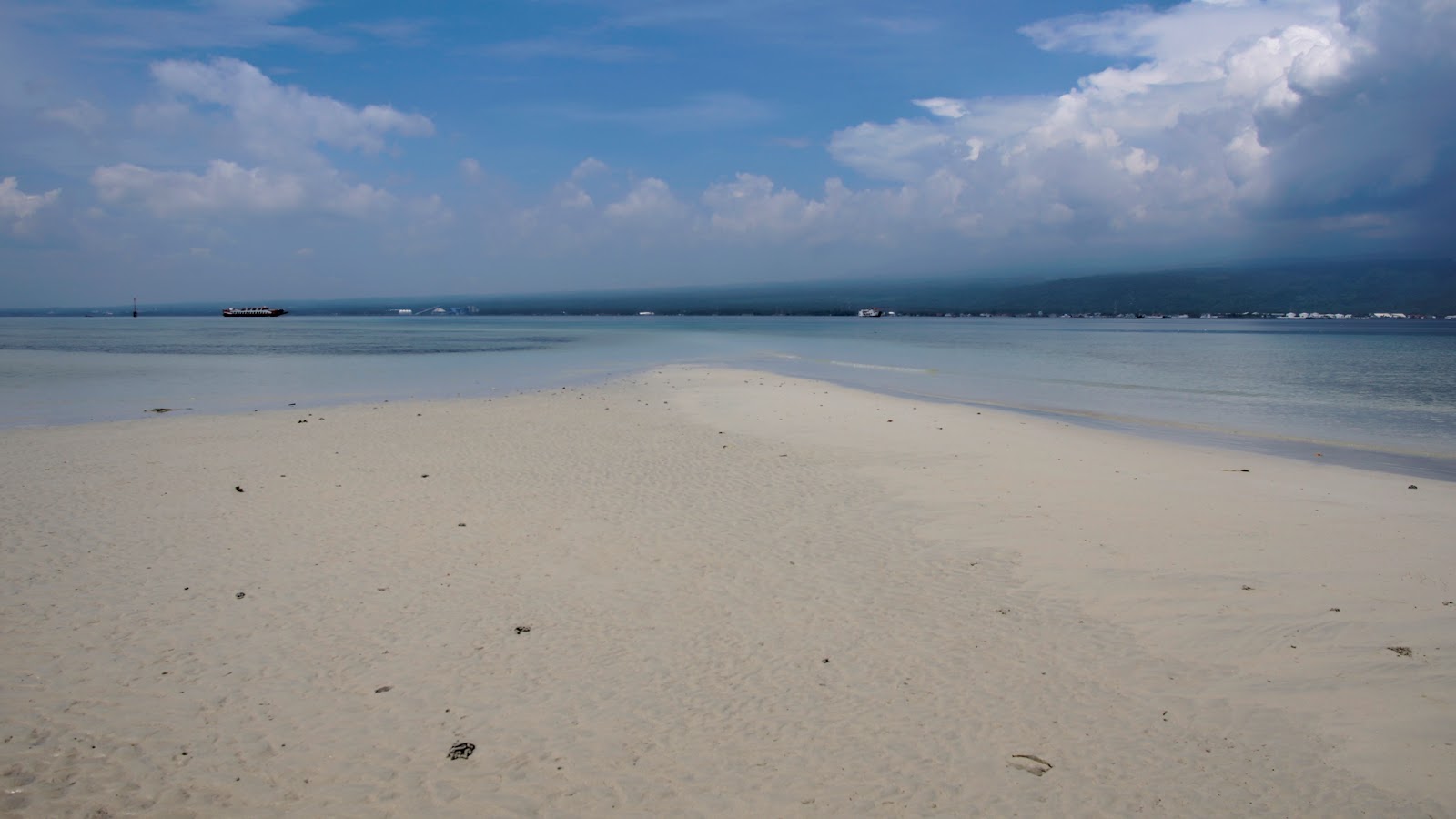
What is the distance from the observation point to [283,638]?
627cm

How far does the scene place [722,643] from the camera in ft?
20.7

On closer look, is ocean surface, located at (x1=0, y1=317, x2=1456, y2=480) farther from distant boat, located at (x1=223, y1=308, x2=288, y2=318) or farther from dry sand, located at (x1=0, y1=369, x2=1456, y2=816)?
distant boat, located at (x1=223, y1=308, x2=288, y2=318)

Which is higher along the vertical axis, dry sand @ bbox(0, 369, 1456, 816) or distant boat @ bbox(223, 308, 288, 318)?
distant boat @ bbox(223, 308, 288, 318)

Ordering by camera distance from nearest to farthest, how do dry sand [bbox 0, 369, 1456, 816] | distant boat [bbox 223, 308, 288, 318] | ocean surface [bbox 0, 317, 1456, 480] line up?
dry sand [bbox 0, 369, 1456, 816]
ocean surface [bbox 0, 317, 1456, 480]
distant boat [bbox 223, 308, 288, 318]

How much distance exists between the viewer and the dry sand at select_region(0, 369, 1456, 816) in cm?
446

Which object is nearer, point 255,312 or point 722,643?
point 722,643

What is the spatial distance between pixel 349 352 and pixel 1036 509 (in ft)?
164

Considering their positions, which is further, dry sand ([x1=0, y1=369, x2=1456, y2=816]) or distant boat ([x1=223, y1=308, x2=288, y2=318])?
distant boat ([x1=223, y1=308, x2=288, y2=318])

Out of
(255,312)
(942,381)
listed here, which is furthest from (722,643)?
(255,312)

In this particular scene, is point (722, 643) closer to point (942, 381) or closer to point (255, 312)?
point (942, 381)

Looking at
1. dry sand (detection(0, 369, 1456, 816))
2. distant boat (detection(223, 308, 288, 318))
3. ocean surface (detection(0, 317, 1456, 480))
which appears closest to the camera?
dry sand (detection(0, 369, 1456, 816))

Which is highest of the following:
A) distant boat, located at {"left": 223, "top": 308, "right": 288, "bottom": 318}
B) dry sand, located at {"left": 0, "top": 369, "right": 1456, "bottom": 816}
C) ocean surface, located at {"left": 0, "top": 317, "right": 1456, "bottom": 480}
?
distant boat, located at {"left": 223, "top": 308, "right": 288, "bottom": 318}

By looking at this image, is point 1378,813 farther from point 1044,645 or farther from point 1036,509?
point 1036,509

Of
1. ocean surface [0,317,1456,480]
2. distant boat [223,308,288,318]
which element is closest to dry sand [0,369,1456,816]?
ocean surface [0,317,1456,480]
